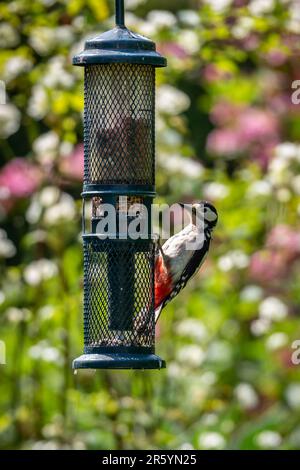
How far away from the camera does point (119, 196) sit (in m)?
5.48

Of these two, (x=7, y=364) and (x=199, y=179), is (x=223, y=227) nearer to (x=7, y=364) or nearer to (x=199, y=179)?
(x=199, y=179)

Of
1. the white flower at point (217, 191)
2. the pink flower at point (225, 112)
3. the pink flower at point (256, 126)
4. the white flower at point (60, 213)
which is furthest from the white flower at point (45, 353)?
the pink flower at point (225, 112)

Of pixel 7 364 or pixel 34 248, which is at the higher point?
pixel 34 248

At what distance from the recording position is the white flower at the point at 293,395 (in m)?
8.93

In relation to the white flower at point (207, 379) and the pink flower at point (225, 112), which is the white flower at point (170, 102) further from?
the pink flower at point (225, 112)

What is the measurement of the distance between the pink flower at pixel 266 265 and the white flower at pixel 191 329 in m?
0.54

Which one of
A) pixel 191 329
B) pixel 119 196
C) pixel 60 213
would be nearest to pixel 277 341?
pixel 191 329

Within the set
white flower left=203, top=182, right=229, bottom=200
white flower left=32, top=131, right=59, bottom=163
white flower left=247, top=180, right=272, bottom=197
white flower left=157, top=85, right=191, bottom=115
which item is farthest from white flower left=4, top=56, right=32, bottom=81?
white flower left=247, top=180, right=272, bottom=197

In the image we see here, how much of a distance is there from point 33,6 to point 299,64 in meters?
3.63

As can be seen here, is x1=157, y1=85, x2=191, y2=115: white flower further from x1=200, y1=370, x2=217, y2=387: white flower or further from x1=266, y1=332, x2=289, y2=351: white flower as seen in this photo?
x1=200, y1=370, x2=217, y2=387: white flower

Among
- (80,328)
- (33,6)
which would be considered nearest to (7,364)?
(80,328)

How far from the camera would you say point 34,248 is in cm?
854

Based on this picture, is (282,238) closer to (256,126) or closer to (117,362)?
(256,126)

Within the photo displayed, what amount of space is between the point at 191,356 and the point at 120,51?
3.26 meters
